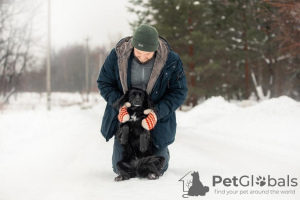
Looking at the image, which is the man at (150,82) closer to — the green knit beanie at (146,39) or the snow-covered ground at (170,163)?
the green knit beanie at (146,39)

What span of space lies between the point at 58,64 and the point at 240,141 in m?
73.6

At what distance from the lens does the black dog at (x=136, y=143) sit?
4480 millimetres

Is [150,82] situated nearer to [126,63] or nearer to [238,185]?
[126,63]

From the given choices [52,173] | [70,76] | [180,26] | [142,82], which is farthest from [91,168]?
[70,76]

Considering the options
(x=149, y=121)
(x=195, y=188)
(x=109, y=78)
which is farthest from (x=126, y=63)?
(x=195, y=188)

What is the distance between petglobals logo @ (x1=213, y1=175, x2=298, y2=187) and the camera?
4.64 m

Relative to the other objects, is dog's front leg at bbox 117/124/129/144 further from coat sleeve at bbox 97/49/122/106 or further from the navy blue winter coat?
coat sleeve at bbox 97/49/122/106

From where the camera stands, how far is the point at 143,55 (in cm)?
455

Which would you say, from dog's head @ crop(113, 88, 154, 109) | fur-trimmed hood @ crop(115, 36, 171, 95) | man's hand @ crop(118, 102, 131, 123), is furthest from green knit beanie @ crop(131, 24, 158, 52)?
man's hand @ crop(118, 102, 131, 123)

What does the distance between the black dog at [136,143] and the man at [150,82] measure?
0.51 ft

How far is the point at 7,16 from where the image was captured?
86.9 feet

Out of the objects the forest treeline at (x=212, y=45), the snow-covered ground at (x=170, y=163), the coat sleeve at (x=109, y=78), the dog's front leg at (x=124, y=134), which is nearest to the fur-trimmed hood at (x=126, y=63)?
the coat sleeve at (x=109, y=78)

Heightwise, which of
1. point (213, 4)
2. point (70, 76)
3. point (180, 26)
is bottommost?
point (70, 76)

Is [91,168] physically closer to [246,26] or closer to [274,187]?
[274,187]
